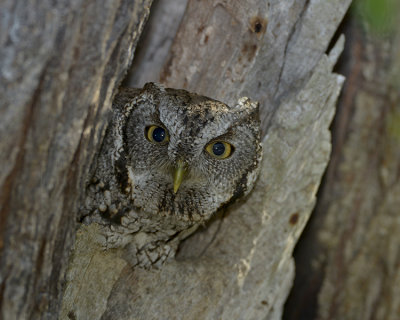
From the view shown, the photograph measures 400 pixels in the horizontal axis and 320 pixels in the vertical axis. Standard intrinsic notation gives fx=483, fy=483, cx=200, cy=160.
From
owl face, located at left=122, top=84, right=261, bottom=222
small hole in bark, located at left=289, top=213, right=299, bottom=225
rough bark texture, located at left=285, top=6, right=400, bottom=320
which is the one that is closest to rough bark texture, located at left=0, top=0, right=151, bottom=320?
owl face, located at left=122, top=84, right=261, bottom=222

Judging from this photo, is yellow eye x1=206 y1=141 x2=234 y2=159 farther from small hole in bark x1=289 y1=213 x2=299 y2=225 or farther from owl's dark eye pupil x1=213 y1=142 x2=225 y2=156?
small hole in bark x1=289 y1=213 x2=299 y2=225

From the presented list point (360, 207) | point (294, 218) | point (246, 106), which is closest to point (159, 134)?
point (246, 106)

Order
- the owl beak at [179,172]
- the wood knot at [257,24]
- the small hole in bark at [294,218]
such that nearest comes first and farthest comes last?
the owl beak at [179,172]
the wood knot at [257,24]
the small hole in bark at [294,218]

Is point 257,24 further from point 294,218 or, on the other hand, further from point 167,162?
point 294,218

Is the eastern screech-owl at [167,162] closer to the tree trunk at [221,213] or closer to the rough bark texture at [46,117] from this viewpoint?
the tree trunk at [221,213]

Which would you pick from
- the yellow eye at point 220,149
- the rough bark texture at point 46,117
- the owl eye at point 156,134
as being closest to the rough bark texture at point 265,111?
the yellow eye at point 220,149

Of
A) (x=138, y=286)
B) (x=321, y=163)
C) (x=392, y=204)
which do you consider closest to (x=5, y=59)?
(x=138, y=286)

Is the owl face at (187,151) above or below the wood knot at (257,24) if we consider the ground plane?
below

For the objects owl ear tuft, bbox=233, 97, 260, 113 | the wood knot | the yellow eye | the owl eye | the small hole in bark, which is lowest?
the small hole in bark
